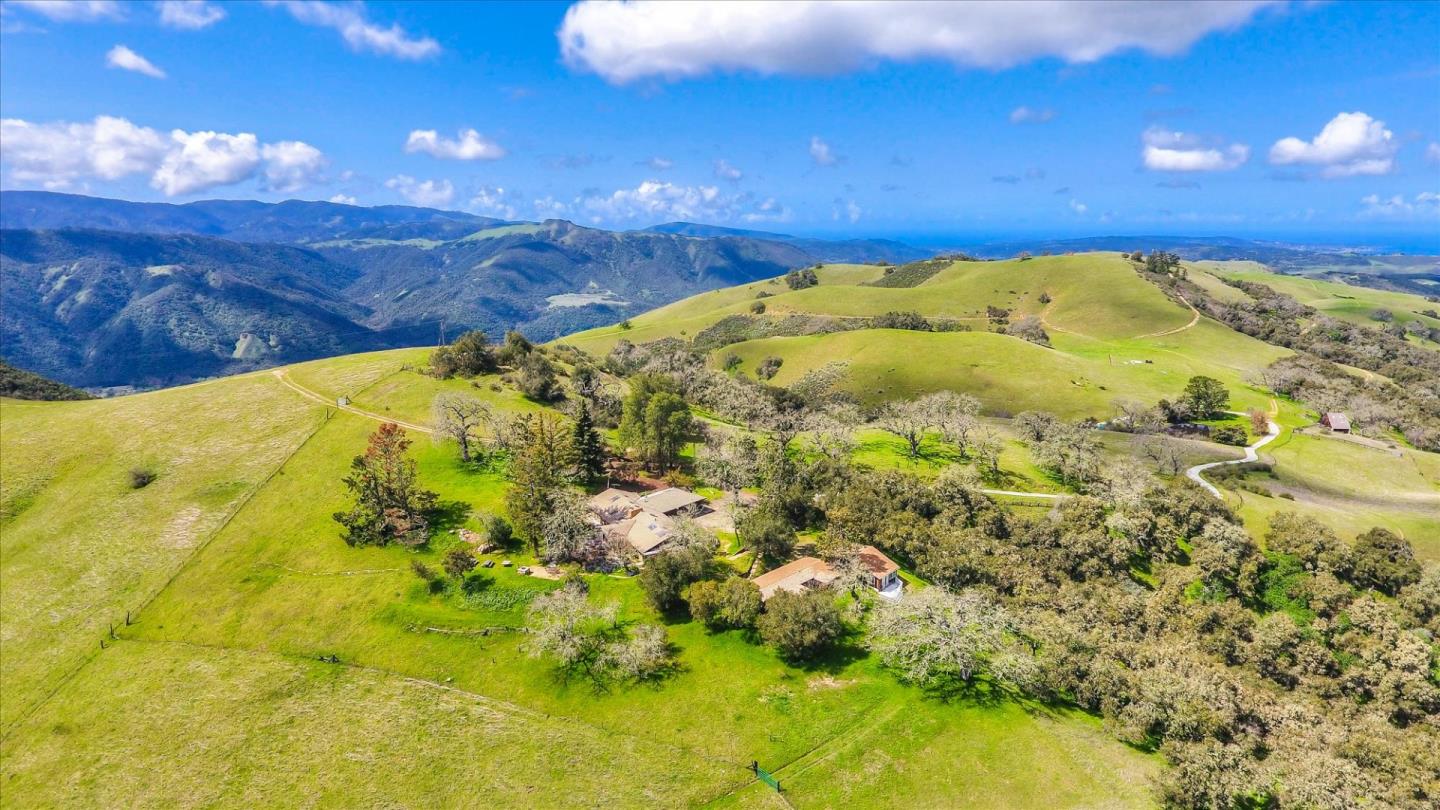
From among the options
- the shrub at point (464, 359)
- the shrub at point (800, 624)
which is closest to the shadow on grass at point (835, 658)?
the shrub at point (800, 624)

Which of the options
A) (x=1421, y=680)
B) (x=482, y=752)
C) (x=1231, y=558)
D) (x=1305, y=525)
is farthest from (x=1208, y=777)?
(x=482, y=752)

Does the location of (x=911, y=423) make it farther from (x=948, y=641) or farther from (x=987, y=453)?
(x=948, y=641)

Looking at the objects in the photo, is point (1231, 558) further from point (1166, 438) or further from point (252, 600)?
point (252, 600)

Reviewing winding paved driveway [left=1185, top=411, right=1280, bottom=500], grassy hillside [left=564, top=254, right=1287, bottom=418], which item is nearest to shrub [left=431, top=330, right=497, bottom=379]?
grassy hillside [left=564, top=254, right=1287, bottom=418]

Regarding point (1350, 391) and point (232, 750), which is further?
point (1350, 391)

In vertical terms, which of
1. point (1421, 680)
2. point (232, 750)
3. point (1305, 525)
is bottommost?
point (232, 750)

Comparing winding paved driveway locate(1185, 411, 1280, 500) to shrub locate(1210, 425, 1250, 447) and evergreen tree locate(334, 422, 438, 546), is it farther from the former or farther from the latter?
evergreen tree locate(334, 422, 438, 546)

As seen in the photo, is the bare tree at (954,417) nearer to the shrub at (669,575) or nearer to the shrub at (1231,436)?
the shrub at (1231,436)
